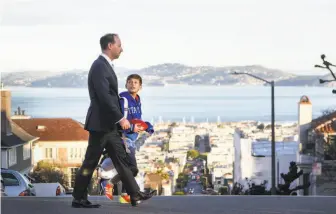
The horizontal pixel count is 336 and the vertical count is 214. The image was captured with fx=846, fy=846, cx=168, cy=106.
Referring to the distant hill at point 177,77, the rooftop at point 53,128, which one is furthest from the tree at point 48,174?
the rooftop at point 53,128

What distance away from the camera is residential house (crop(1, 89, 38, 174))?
2334 centimetres

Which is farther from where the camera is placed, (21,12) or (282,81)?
(282,81)

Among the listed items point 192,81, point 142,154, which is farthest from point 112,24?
point 142,154

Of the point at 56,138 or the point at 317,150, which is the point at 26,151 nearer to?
the point at 56,138

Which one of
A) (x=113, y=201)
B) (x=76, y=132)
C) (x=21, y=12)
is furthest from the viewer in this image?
(x=76, y=132)

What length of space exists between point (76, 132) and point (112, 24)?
7.27 metres

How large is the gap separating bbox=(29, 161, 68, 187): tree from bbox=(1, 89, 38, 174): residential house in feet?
0.97

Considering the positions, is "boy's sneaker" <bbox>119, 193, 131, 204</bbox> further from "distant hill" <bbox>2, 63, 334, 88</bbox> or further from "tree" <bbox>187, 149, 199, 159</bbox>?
"tree" <bbox>187, 149, 199, 159</bbox>

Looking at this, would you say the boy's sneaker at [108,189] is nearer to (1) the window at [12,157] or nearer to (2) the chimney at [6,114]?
(1) the window at [12,157]

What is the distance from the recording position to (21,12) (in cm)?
2166

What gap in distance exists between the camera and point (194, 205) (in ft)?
25.7

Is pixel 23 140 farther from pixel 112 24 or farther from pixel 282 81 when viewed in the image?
pixel 282 81

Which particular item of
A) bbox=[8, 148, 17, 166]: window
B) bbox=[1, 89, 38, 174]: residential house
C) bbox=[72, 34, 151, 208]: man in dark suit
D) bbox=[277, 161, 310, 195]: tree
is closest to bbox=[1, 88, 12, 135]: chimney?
bbox=[1, 89, 38, 174]: residential house

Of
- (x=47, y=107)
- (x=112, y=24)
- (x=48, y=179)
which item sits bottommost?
(x=48, y=179)
